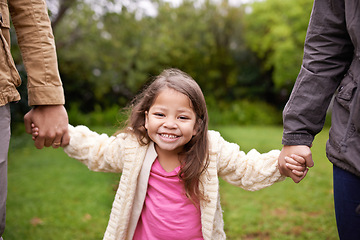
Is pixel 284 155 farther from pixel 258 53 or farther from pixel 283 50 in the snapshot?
pixel 258 53

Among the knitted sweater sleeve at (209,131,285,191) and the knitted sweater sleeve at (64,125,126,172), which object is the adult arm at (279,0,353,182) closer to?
the knitted sweater sleeve at (209,131,285,191)

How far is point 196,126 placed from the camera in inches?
84.3

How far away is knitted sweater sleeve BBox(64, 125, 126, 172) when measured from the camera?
223cm

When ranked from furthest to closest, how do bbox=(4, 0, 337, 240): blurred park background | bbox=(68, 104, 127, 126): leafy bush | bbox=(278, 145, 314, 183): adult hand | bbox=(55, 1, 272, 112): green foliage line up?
1. bbox=(68, 104, 127, 126): leafy bush
2. bbox=(55, 1, 272, 112): green foliage
3. bbox=(4, 0, 337, 240): blurred park background
4. bbox=(278, 145, 314, 183): adult hand

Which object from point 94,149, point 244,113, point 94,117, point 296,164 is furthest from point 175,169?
point 244,113

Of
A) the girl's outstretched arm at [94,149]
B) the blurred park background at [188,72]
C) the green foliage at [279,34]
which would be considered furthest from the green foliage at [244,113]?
the girl's outstretched arm at [94,149]

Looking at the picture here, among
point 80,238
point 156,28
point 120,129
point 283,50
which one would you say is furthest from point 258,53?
point 120,129

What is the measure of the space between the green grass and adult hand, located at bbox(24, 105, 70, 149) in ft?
4.46

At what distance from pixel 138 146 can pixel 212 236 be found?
24.6 inches

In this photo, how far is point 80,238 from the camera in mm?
3963

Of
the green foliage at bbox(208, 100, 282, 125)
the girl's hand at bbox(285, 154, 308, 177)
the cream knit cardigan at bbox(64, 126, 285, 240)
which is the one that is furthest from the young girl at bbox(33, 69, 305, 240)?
the green foliage at bbox(208, 100, 282, 125)

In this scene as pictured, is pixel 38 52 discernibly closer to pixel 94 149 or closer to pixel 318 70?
pixel 94 149

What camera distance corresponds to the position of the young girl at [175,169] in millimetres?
2059

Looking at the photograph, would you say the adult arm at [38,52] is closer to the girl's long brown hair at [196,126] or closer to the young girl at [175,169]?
the young girl at [175,169]
